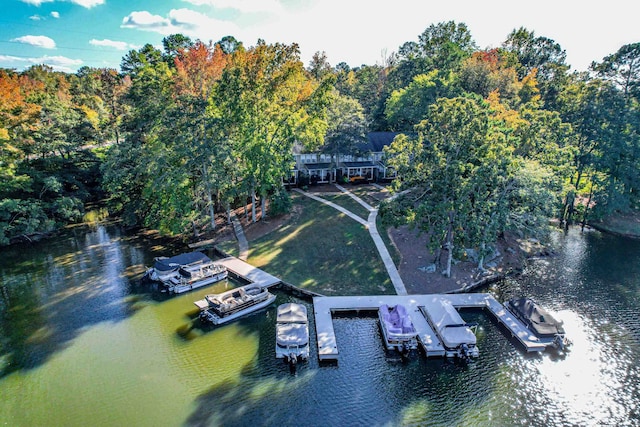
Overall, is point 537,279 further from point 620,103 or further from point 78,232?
point 78,232

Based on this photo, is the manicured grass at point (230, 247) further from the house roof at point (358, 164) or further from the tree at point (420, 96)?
the tree at point (420, 96)

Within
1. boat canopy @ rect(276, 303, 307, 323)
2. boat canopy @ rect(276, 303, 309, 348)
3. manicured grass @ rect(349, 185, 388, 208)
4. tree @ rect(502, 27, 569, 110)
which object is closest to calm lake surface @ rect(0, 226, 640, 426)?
boat canopy @ rect(276, 303, 309, 348)

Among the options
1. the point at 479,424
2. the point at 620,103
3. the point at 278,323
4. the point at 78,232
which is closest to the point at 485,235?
the point at 479,424

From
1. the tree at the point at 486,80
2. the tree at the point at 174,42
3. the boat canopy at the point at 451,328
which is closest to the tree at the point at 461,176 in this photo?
the boat canopy at the point at 451,328

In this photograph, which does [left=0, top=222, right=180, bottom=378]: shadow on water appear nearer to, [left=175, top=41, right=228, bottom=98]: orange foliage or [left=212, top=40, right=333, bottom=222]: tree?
[left=212, top=40, right=333, bottom=222]: tree

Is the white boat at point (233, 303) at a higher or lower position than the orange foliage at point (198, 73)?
lower

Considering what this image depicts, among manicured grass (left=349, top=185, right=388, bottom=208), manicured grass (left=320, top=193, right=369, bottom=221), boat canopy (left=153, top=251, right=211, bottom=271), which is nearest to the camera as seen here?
boat canopy (left=153, top=251, right=211, bottom=271)
